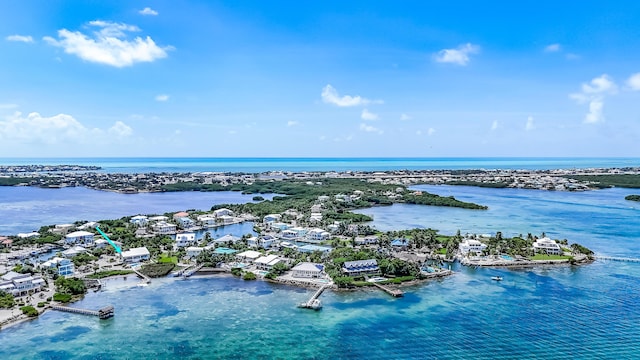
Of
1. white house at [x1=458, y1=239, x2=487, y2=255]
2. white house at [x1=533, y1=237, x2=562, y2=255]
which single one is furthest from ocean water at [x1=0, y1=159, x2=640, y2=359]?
white house at [x1=458, y1=239, x2=487, y2=255]

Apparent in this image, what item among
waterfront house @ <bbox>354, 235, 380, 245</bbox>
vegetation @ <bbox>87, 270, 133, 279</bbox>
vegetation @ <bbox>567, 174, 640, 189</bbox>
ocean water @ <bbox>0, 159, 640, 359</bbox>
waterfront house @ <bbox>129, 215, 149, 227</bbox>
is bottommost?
ocean water @ <bbox>0, 159, 640, 359</bbox>

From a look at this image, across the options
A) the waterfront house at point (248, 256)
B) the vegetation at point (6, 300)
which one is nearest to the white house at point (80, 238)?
the vegetation at point (6, 300)

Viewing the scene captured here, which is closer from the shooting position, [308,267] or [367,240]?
[308,267]

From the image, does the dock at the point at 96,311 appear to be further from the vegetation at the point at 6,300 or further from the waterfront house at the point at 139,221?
the waterfront house at the point at 139,221

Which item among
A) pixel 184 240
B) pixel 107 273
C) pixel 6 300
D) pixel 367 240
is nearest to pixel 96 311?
pixel 6 300

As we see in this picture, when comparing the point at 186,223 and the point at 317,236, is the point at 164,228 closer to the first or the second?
the point at 186,223

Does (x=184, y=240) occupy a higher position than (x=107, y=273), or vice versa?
(x=184, y=240)

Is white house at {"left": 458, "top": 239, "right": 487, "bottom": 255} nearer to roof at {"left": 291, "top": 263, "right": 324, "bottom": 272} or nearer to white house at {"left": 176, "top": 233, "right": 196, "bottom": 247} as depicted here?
roof at {"left": 291, "top": 263, "right": 324, "bottom": 272}
